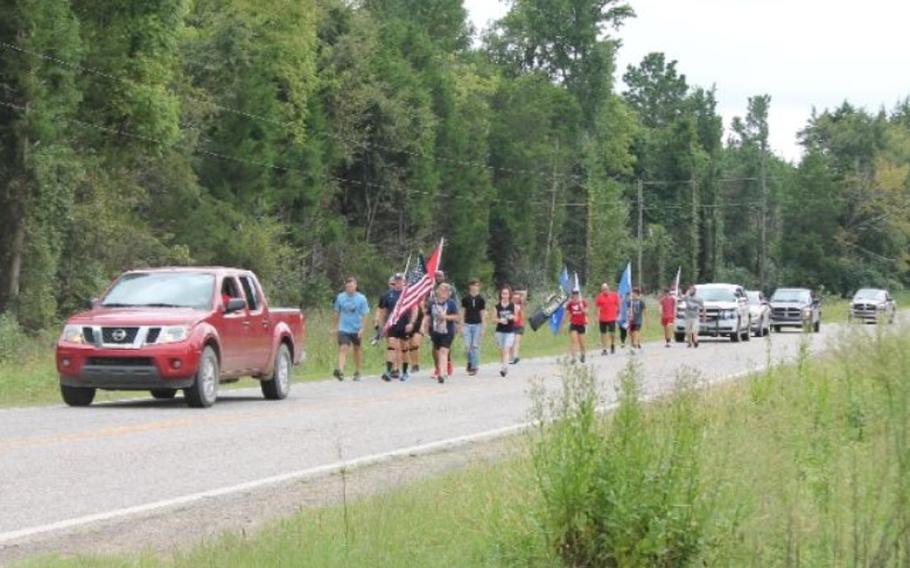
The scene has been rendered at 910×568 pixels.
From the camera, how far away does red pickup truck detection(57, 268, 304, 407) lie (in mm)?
19219

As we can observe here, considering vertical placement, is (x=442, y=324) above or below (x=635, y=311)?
above

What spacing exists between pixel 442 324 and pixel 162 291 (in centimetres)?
806

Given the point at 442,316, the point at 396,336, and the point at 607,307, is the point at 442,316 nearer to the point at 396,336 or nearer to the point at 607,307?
the point at 396,336

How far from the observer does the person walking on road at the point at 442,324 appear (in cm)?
2781

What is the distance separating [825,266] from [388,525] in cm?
11505

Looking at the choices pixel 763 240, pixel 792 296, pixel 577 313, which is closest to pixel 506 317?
pixel 577 313

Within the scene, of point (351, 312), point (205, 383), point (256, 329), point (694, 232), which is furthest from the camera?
point (694, 232)

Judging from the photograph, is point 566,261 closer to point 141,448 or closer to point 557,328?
point 557,328

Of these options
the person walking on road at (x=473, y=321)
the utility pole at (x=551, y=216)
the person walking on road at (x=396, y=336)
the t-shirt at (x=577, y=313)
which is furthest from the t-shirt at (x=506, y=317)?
the utility pole at (x=551, y=216)

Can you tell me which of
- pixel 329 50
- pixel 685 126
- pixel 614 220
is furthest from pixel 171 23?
pixel 685 126

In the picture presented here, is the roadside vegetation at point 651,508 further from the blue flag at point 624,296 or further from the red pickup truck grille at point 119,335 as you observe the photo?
the blue flag at point 624,296

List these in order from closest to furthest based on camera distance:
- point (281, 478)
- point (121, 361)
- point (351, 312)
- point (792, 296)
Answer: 1. point (281, 478)
2. point (121, 361)
3. point (351, 312)
4. point (792, 296)

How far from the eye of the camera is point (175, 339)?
63.6 feet

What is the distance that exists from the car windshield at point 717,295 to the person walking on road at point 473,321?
2270cm
